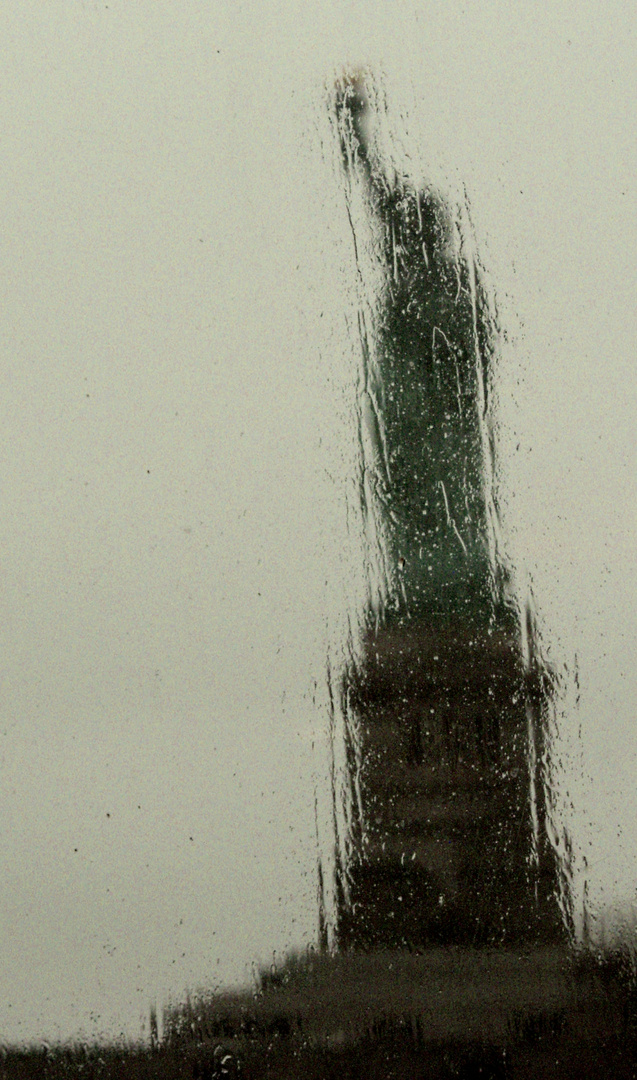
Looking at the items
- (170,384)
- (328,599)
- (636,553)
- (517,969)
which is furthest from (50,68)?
(517,969)

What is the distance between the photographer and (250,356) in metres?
0.86

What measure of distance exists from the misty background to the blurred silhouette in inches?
0.9

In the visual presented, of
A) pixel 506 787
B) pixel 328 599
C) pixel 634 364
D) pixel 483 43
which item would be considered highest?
pixel 483 43

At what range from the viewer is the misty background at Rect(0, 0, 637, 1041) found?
83cm

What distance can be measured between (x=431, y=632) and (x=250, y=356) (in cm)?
31

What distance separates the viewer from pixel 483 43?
2.82ft

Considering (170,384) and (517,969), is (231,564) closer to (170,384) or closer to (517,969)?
(170,384)

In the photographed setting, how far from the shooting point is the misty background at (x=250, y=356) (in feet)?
→ 2.71

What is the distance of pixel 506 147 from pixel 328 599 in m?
0.45

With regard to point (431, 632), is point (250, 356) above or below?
above

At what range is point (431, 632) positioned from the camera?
0.84 meters

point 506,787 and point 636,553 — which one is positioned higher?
point 636,553

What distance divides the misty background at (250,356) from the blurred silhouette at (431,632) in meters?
0.02

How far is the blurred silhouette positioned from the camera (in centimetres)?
81
